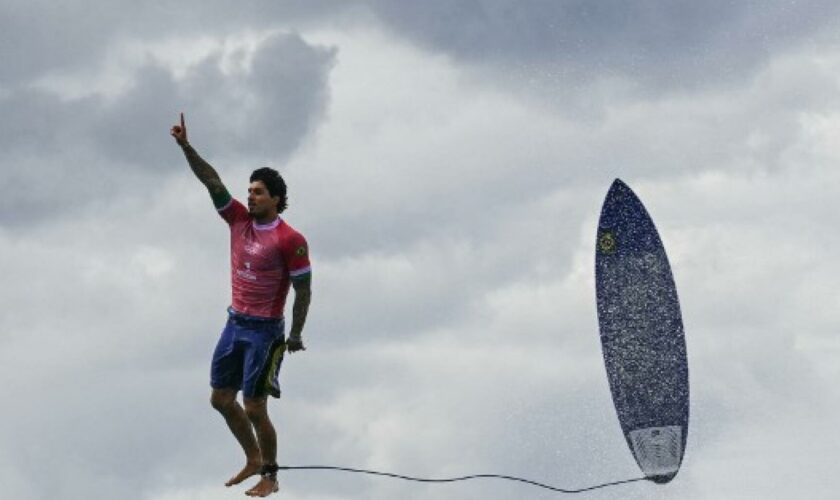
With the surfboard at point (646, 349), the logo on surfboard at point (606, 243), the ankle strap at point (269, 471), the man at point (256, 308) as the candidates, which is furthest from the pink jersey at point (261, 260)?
the logo on surfboard at point (606, 243)

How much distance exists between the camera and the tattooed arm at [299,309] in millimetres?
17688

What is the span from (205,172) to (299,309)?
86.5 inches

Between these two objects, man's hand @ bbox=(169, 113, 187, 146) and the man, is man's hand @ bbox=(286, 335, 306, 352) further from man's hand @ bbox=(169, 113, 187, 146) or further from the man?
man's hand @ bbox=(169, 113, 187, 146)

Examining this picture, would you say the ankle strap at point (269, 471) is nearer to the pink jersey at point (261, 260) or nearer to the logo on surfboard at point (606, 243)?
the pink jersey at point (261, 260)

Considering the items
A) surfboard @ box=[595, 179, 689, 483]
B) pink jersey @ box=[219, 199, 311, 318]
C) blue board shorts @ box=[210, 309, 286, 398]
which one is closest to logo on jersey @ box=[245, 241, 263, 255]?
pink jersey @ box=[219, 199, 311, 318]

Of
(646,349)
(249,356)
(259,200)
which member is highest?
(646,349)

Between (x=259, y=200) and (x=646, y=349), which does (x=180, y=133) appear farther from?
(x=646, y=349)

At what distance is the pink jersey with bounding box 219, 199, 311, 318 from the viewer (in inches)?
692

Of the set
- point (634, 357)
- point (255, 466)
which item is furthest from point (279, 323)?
point (634, 357)

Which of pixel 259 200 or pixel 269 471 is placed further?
pixel 269 471

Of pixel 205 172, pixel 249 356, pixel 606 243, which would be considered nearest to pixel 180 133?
pixel 205 172

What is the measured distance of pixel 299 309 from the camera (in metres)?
17.8

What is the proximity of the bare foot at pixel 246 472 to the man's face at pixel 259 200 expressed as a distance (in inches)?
136

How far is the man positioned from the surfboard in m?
10.9
